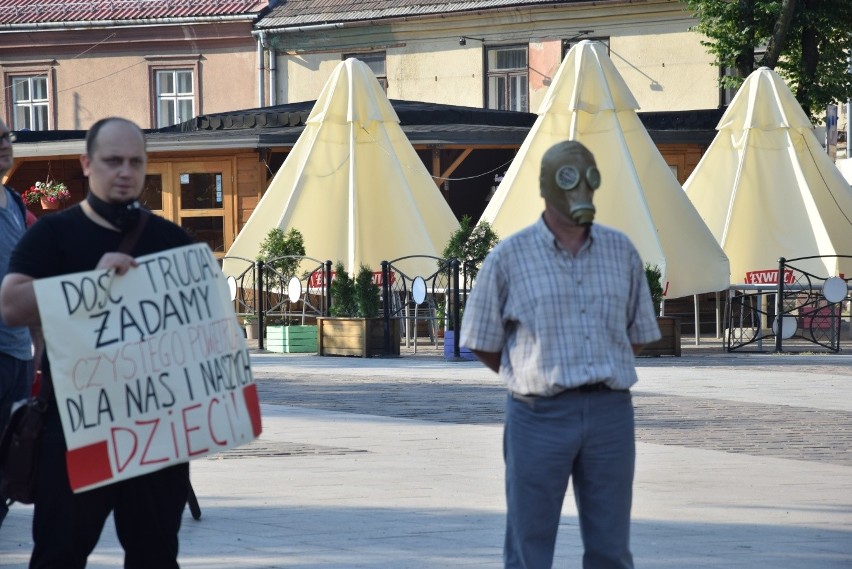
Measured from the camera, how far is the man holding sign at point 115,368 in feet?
16.1

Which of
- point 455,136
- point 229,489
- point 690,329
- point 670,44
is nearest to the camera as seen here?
point 229,489

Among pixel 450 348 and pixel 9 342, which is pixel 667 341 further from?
pixel 9 342

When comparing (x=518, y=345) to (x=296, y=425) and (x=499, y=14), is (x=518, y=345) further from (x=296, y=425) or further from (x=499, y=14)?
(x=499, y=14)

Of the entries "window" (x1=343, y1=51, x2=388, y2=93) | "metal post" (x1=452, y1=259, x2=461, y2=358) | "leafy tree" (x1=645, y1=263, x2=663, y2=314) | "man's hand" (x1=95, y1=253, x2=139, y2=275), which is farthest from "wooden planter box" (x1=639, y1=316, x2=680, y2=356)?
"window" (x1=343, y1=51, x2=388, y2=93)

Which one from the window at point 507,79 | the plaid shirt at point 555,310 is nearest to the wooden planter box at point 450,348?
the plaid shirt at point 555,310

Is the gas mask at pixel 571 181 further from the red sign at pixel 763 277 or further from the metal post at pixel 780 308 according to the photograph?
the red sign at pixel 763 277

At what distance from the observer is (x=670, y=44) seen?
112 ft

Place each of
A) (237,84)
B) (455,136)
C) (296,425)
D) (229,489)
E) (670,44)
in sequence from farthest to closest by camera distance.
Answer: (237,84), (670,44), (455,136), (296,425), (229,489)

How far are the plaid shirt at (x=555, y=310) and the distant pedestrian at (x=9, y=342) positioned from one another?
2196 mm

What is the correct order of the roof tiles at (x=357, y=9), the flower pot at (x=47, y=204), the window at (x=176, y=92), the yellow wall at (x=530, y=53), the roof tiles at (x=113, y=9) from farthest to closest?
the window at (x=176, y=92) < the roof tiles at (x=113, y=9) < the roof tiles at (x=357, y=9) < the yellow wall at (x=530, y=53) < the flower pot at (x=47, y=204)

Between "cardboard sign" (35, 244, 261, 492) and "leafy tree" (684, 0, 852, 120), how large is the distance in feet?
72.7

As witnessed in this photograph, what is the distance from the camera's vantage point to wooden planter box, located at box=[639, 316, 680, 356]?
18234mm

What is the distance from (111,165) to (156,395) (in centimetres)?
73

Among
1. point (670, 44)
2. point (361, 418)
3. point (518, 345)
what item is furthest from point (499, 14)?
point (518, 345)
